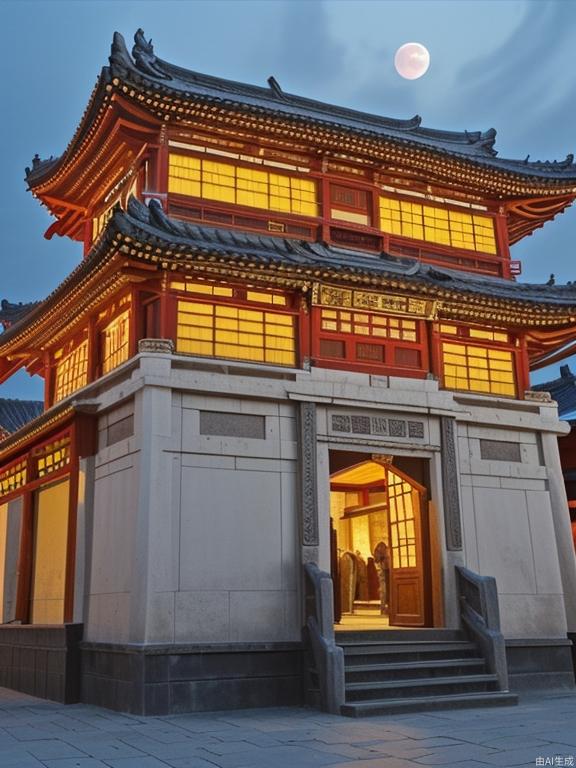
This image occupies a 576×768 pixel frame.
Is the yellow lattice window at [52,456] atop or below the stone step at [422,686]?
atop

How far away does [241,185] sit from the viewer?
15.9m

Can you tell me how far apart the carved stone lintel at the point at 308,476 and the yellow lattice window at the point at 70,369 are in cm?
476

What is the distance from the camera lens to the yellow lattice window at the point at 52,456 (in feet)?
50.4

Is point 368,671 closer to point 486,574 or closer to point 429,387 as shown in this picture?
point 486,574

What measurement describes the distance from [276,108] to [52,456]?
823 centimetres

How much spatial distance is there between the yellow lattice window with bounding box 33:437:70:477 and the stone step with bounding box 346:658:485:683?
6.47 m

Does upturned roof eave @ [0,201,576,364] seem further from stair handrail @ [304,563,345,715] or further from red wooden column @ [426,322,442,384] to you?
stair handrail @ [304,563,345,715]

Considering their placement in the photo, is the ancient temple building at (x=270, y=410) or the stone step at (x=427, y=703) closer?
the stone step at (x=427, y=703)

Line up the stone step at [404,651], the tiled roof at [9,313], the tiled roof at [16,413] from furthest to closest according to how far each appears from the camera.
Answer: the tiled roof at [16,413] < the tiled roof at [9,313] < the stone step at [404,651]

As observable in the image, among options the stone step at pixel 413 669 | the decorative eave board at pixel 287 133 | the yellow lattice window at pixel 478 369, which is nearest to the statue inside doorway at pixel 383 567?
the yellow lattice window at pixel 478 369

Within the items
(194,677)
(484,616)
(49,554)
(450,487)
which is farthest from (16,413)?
(484,616)

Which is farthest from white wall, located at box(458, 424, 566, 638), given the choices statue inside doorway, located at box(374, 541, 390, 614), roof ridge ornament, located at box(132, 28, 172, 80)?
roof ridge ornament, located at box(132, 28, 172, 80)

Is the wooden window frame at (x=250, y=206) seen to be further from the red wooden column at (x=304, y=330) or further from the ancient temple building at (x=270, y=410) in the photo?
the red wooden column at (x=304, y=330)

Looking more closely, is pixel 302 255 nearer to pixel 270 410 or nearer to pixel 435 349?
pixel 270 410
